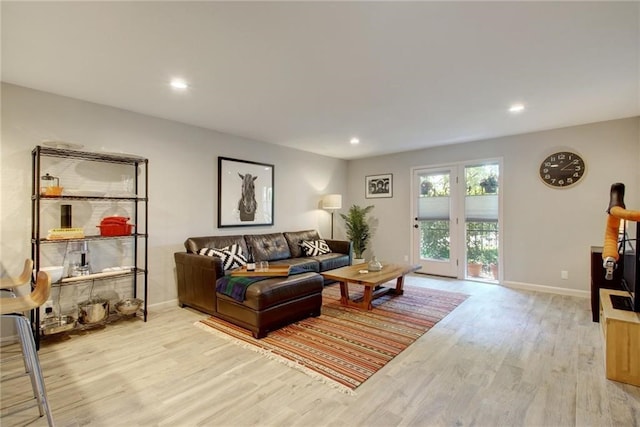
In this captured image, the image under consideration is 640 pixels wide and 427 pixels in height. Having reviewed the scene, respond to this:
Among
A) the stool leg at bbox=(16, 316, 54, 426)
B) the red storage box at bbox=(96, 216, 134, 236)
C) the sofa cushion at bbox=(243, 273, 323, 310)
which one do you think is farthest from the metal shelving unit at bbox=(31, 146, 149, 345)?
the sofa cushion at bbox=(243, 273, 323, 310)

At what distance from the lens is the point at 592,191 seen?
4.00m

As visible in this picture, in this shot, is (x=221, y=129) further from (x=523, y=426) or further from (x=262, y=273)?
(x=523, y=426)

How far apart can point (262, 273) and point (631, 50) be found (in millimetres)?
3499

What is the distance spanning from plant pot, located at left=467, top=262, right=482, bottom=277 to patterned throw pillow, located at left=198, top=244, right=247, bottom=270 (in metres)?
3.75

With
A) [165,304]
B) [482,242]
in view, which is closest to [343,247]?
[482,242]

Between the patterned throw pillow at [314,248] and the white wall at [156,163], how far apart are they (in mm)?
529

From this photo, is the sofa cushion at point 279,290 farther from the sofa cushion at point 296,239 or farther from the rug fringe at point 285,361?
the sofa cushion at point 296,239

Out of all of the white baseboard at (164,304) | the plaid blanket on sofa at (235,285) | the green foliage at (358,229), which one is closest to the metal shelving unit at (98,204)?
the white baseboard at (164,304)

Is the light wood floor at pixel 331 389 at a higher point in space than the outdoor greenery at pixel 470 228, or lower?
lower

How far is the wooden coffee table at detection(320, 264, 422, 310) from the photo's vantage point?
3.41 metres

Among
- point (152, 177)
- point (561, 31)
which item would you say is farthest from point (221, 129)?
point (561, 31)

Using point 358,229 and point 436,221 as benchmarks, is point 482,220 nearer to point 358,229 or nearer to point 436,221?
point 436,221

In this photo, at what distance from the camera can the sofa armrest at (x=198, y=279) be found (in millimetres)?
3221

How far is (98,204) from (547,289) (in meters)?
5.86
